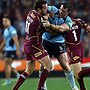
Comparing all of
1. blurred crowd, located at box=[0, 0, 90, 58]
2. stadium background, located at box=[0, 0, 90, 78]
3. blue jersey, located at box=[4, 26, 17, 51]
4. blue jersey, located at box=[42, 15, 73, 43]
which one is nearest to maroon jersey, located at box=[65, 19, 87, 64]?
blue jersey, located at box=[42, 15, 73, 43]

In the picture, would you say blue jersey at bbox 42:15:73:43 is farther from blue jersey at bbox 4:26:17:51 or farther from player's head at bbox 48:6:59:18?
blue jersey at bbox 4:26:17:51

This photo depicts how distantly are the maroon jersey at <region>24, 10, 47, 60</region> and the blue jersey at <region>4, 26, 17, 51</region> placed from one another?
182 inches

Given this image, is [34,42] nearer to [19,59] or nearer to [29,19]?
[29,19]

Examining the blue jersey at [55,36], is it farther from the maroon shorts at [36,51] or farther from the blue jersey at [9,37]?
the blue jersey at [9,37]

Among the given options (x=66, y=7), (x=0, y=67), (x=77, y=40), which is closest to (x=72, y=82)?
(x=77, y=40)

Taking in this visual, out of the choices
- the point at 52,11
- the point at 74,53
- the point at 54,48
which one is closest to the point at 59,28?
the point at 52,11

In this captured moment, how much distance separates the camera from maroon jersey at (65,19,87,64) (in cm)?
1177

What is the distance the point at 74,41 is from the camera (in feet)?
38.9

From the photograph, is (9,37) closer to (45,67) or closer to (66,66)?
(66,66)

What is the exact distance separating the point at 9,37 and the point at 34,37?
4.97m

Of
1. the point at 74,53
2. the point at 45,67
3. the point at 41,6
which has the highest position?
the point at 41,6

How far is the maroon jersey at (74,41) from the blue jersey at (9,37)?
386cm

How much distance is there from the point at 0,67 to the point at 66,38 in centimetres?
748

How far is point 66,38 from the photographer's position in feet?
38.8
